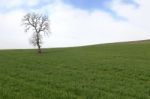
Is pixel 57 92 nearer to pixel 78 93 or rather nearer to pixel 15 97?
pixel 78 93

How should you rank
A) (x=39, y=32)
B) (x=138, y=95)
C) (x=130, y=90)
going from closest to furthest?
(x=138, y=95) → (x=130, y=90) → (x=39, y=32)

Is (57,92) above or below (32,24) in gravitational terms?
below

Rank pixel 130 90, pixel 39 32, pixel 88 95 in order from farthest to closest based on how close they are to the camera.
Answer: pixel 39 32 → pixel 130 90 → pixel 88 95

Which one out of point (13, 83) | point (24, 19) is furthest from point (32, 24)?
point (13, 83)

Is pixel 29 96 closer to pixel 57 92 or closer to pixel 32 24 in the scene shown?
pixel 57 92

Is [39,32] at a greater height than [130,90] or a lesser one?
greater

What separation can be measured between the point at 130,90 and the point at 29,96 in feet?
20.8

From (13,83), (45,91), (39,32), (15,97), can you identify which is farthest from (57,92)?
(39,32)

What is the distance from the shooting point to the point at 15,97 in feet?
40.8

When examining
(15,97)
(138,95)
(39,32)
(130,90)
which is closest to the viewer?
(15,97)

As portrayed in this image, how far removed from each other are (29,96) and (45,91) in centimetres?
150

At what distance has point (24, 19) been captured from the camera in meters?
82.8

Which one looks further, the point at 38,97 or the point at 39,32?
the point at 39,32

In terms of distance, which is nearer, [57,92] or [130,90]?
[57,92]
